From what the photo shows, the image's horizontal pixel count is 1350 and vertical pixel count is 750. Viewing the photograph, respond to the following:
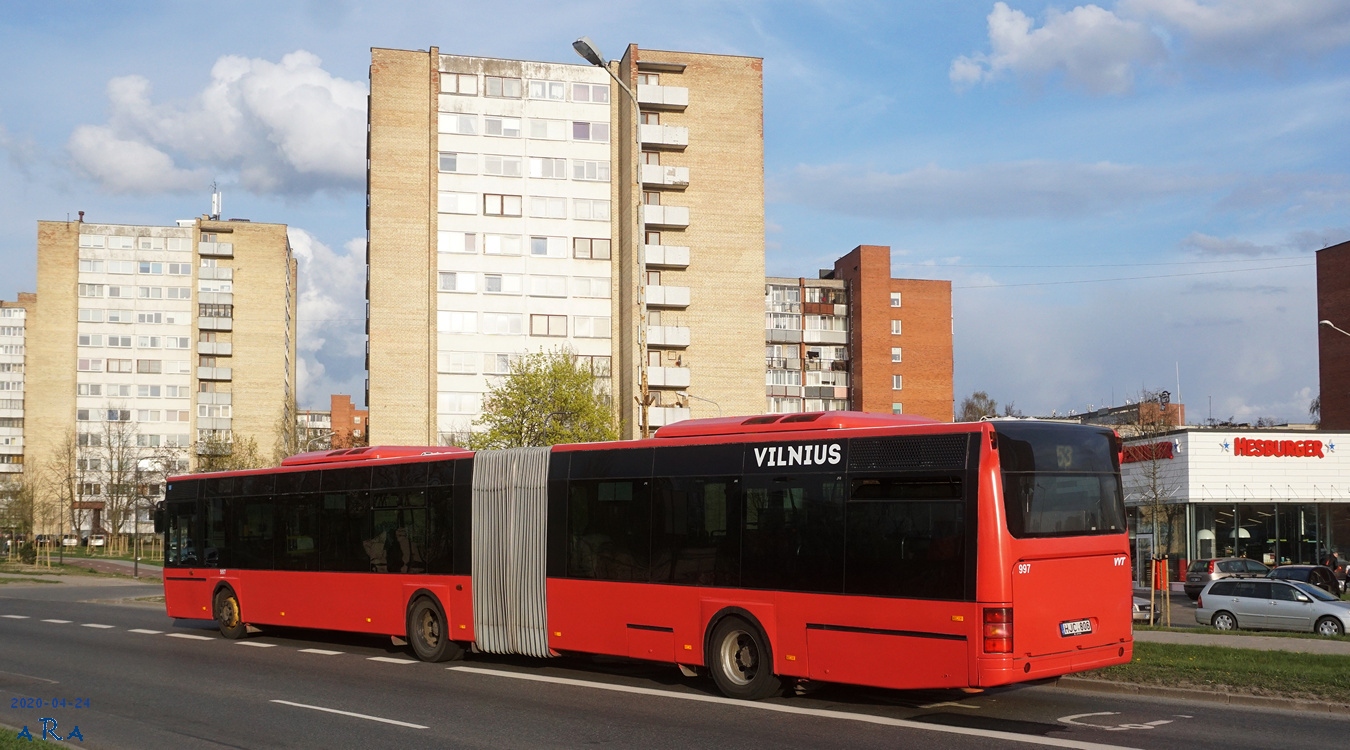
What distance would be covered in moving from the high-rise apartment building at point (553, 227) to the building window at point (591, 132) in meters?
0.09

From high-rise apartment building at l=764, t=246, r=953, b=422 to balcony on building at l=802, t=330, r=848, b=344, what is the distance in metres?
0.08

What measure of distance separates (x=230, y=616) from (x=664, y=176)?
1956 inches

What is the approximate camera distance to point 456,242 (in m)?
69.1

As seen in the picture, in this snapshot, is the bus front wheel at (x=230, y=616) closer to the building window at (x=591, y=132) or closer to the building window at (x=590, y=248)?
the building window at (x=590, y=248)

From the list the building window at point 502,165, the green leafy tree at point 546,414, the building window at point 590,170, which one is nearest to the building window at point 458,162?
the building window at point 502,165

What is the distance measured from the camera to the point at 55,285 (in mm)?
104625

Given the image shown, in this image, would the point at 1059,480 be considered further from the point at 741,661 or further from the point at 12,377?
the point at 12,377

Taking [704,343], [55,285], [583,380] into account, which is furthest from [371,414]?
[55,285]

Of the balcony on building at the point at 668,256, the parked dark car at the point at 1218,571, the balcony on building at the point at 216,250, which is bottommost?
the parked dark car at the point at 1218,571

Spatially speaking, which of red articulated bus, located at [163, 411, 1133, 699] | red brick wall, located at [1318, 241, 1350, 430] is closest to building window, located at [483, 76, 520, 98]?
red articulated bus, located at [163, 411, 1133, 699]

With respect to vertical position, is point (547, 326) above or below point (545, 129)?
below

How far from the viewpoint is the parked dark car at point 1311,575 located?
34.7m

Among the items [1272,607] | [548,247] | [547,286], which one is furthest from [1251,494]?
[548,247]

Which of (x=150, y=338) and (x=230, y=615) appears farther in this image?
(x=150, y=338)
